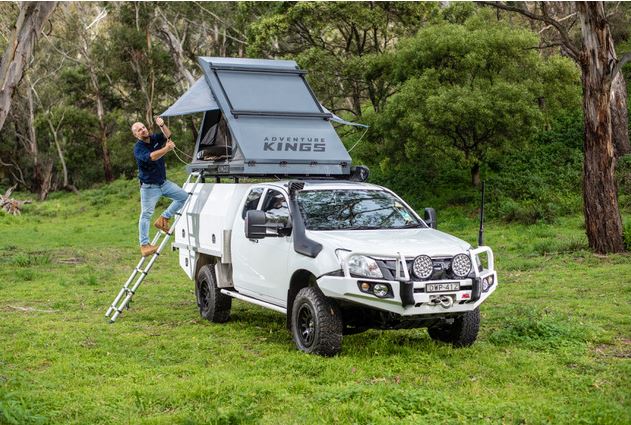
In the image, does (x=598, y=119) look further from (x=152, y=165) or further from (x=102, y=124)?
(x=102, y=124)

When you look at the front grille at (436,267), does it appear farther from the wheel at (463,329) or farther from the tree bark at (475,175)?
the tree bark at (475,175)

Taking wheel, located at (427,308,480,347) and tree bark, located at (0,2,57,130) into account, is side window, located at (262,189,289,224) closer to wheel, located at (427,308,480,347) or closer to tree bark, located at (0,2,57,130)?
wheel, located at (427,308,480,347)

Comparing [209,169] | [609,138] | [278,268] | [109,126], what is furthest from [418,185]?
[109,126]

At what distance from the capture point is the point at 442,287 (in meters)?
8.41

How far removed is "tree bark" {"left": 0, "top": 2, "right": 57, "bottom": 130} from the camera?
12125 mm

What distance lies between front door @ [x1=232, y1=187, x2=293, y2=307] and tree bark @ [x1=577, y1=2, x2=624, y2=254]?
361 inches

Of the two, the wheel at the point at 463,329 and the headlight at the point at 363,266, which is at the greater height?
the headlight at the point at 363,266

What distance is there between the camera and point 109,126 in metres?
47.0

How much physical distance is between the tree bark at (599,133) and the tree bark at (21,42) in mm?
10565

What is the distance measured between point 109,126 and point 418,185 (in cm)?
2509

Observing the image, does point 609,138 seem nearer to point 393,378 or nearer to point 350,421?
point 393,378

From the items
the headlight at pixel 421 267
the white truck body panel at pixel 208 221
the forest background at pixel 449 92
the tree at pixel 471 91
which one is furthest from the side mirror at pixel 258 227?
the tree at pixel 471 91

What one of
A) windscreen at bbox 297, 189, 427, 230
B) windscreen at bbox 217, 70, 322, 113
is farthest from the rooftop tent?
windscreen at bbox 297, 189, 427, 230

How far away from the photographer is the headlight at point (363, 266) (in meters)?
8.46
